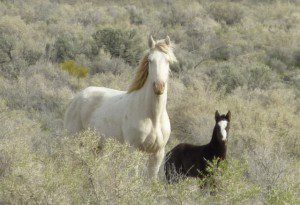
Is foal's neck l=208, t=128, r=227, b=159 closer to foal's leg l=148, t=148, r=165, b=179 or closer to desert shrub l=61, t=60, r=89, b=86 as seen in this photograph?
foal's leg l=148, t=148, r=165, b=179

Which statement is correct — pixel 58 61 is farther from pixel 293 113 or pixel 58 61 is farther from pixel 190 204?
pixel 190 204

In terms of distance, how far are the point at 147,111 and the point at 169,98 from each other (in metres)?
4.50

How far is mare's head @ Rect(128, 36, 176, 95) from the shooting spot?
6.19 meters

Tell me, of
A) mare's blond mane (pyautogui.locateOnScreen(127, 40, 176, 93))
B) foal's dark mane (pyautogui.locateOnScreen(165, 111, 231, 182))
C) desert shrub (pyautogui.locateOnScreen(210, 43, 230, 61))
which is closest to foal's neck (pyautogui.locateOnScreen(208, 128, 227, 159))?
foal's dark mane (pyautogui.locateOnScreen(165, 111, 231, 182))

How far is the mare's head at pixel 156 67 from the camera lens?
20.3 feet

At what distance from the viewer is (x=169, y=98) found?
1097cm

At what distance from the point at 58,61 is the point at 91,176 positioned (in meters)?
11.8

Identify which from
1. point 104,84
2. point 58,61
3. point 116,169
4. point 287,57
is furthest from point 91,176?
point 287,57

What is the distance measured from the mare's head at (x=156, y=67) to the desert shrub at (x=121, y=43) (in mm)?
9224

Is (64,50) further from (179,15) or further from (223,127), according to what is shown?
(179,15)

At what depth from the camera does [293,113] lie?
1038 cm

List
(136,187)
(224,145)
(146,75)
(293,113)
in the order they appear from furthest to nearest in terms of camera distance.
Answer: (293,113), (224,145), (146,75), (136,187)

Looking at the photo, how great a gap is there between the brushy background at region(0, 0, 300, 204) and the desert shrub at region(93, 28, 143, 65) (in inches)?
1.4

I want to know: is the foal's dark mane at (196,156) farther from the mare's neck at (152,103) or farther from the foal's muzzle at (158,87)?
the foal's muzzle at (158,87)
